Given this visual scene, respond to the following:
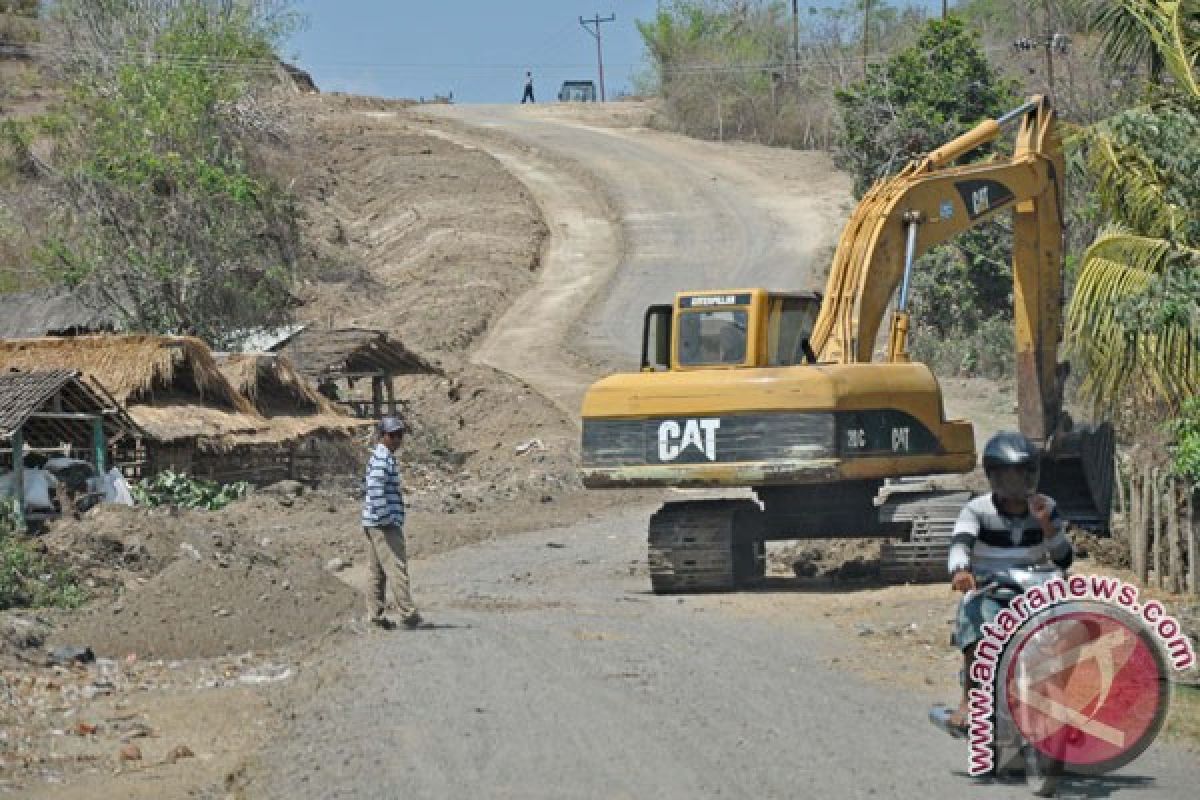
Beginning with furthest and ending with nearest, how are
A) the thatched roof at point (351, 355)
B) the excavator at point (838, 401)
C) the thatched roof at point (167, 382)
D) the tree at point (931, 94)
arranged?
the tree at point (931, 94), the thatched roof at point (351, 355), the thatched roof at point (167, 382), the excavator at point (838, 401)

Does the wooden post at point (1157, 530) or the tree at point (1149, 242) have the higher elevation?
the tree at point (1149, 242)

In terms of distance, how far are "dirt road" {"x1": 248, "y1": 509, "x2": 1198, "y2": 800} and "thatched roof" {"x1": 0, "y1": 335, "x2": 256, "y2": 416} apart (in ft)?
48.3

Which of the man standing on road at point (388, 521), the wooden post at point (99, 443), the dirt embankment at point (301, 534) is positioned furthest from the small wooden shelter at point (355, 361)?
the man standing on road at point (388, 521)

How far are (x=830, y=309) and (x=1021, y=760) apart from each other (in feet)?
37.9

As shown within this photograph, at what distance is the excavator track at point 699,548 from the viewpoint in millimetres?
19781

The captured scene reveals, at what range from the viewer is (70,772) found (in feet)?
36.2

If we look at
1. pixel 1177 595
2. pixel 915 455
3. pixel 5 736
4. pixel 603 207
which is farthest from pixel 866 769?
pixel 603 207

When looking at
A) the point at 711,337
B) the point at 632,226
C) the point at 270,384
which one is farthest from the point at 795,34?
the point at 711,337

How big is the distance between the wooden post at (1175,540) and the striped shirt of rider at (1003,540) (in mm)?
8269

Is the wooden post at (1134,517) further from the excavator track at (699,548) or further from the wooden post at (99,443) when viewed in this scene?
the wooden post at (99,443)

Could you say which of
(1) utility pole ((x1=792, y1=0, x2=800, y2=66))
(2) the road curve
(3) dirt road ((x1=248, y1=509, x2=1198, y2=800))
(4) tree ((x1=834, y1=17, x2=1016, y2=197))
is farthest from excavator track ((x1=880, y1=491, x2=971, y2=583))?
(1) utility pole ((x1=792, y1=0, x2=800, y2=66))

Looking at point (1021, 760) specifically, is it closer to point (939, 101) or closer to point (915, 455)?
point (915, 455)

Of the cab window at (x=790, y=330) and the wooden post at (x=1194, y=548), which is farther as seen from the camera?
the cab window at (x=790, y=330)

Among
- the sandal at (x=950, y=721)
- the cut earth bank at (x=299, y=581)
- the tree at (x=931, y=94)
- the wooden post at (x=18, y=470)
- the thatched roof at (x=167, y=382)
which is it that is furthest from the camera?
the tree at (x=931, y=94)
